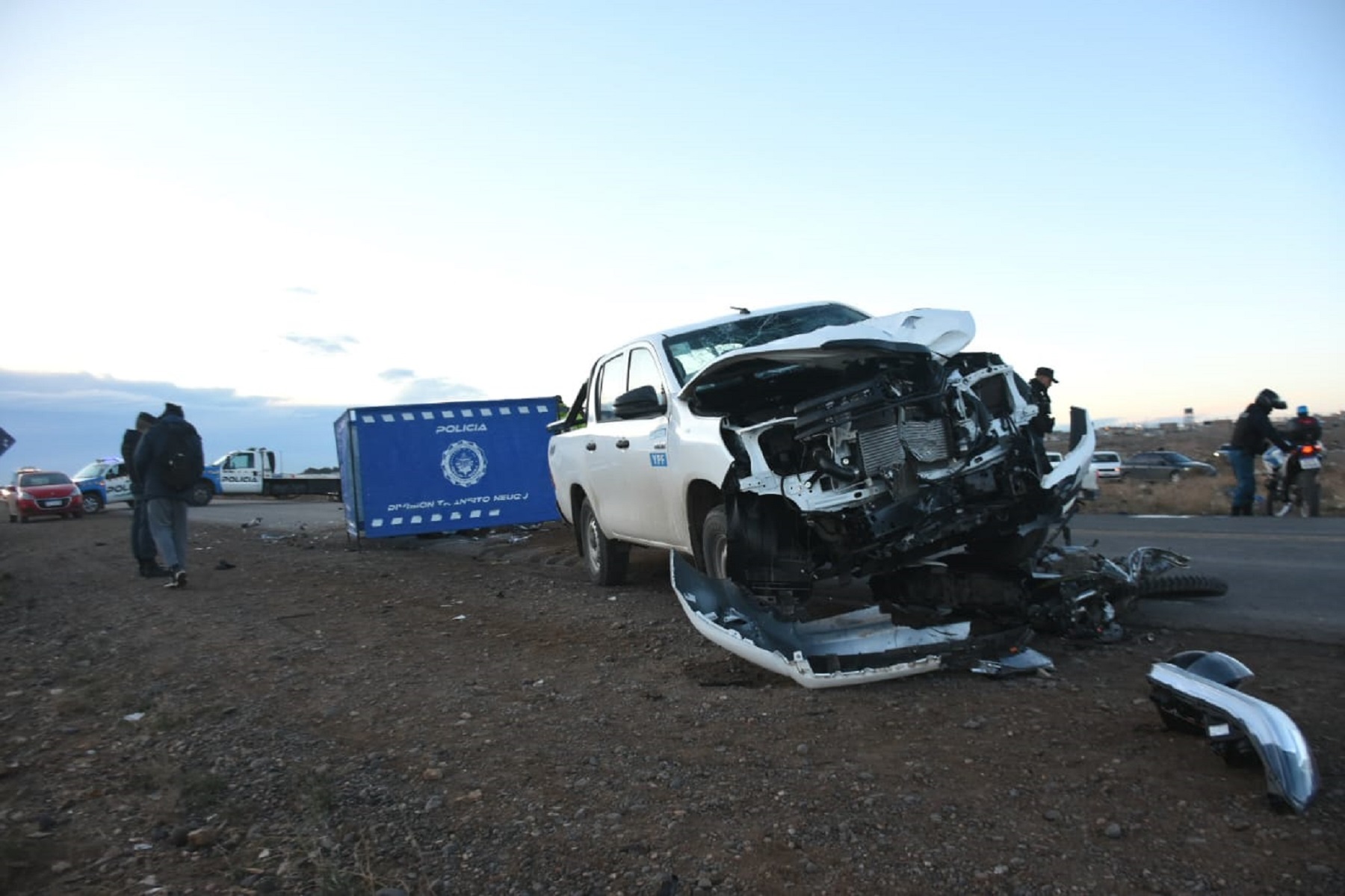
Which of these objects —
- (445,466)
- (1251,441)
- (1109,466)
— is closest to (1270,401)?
(1251,441)

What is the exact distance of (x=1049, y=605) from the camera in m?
4.81

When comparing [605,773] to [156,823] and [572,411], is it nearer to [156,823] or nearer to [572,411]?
[156,823]

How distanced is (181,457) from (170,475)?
209 mm

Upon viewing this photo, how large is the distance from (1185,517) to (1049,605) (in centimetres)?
720

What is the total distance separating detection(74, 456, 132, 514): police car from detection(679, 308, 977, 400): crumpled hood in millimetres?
30784

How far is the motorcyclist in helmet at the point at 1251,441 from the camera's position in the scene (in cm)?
1147

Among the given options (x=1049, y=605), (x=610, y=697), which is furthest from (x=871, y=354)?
(x=610, y=697)

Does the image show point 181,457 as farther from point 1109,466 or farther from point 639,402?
point 1109,466

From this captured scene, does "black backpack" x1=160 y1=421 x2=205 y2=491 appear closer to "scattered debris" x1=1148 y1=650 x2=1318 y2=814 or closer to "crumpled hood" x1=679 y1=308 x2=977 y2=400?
"crumpled hood" x1=679 y1=308 x2=977 y2=400

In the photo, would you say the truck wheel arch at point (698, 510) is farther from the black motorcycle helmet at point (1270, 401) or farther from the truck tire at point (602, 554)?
the black motorcycle helmet at point (1270, 401)

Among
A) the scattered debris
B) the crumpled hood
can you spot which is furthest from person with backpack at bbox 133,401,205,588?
the scattered debris

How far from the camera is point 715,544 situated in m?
5.45

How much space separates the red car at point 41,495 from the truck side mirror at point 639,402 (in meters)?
27.7

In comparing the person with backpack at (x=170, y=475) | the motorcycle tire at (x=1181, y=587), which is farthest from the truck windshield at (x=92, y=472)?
the motorcycle tire at (x=1181, y=587)
